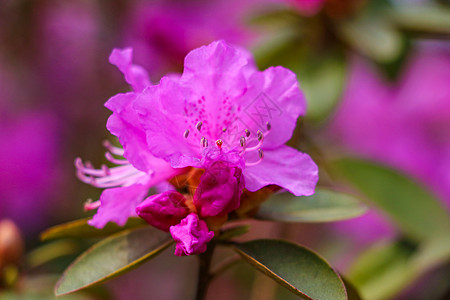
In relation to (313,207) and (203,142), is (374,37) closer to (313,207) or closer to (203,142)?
(313,207)

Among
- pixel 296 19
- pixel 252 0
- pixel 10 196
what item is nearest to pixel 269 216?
pixel 296 19

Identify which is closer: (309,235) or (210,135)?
(210,135)

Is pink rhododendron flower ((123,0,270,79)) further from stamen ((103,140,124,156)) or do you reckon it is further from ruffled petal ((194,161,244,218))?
ruffled petal ((194,161,244,218))

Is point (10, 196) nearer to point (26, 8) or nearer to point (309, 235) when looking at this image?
point (26, 8)

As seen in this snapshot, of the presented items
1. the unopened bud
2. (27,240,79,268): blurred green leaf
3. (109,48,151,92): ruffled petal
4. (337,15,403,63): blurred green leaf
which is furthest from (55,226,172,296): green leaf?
(337,15,403,63): blurred green leaf

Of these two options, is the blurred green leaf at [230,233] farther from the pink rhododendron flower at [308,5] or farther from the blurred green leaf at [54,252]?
the pink rhododendron flower at [308,5]

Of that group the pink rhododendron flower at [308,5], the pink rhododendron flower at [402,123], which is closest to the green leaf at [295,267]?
the pink rhododendron flower at [308,5]
